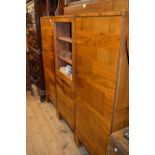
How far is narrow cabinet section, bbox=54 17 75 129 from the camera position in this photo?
6.35ft

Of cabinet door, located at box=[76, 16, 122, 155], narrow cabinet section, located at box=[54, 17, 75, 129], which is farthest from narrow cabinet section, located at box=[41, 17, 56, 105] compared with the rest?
cabinet door, located at box=[76, 16, 122, 155]

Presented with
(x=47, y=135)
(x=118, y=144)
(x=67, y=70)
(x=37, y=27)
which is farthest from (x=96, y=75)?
(x=37, y=27)

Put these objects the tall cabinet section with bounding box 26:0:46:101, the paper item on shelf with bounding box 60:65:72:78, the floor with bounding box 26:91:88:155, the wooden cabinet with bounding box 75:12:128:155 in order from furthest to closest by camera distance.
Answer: the tall cabinet section with bounding box 26:0:46:101, the paper item on shelf with bounding box 60:65:72:78, the floor with bounding box 26:91:88:155, the wooden cabinet with bounding box 75:12:128:155

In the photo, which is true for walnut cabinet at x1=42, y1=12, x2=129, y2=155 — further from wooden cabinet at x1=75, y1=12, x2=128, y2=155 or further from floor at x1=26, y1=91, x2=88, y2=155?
floor at x1=26, y1=91, x2=88, y2=155

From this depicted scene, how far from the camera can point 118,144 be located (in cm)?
112

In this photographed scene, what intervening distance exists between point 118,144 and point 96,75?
519 millimetres

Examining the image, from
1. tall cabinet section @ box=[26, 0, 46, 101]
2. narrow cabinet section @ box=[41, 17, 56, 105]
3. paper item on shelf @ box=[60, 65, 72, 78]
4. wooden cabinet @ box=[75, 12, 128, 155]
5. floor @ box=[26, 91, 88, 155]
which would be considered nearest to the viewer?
wooden cabinet @ box=[75, 12, 128, 155]

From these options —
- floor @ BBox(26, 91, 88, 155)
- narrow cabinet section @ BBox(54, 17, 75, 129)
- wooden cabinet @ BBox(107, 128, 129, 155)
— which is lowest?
floor @ BBox(26, 91, 88, 155)

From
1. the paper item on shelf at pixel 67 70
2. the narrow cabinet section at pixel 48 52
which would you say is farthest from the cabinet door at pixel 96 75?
the narrow cabinet section at pixel 48 52

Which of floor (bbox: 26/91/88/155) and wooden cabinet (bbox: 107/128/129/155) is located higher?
wooden cabinet (bbox: 107/128/129/155)

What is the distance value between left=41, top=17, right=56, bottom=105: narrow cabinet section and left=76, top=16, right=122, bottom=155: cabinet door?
31.0 inches
